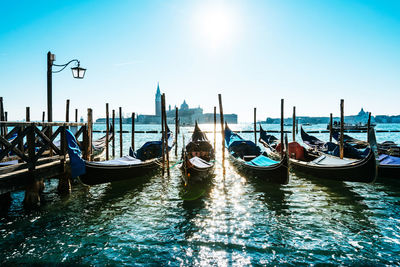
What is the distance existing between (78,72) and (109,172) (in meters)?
2.67

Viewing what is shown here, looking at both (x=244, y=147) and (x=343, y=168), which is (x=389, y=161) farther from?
(x=244, y=147)

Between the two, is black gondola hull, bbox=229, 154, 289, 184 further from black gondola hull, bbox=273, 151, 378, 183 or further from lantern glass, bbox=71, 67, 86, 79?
lantern glass, bbox=71, 67, 86, 79

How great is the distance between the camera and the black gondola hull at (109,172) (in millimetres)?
5720

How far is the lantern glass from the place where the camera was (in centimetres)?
590

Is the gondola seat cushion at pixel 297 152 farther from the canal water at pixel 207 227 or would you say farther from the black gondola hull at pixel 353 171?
the canal water at pixel 207 227

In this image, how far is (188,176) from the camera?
271 inches

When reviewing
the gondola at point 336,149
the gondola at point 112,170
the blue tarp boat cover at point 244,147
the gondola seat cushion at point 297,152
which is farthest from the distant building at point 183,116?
the gondola at point 112,170

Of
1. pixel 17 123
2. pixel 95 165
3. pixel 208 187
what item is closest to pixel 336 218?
pixel 208 187

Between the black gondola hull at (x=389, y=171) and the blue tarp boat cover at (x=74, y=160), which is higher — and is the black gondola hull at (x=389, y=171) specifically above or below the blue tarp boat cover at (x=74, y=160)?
below

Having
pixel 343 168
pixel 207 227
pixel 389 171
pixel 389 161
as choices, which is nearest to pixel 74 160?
pixel 207 227

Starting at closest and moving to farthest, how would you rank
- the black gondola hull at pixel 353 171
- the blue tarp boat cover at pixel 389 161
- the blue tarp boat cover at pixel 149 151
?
1. the black gondola hull at pixel 353 171
2. the blue tarp boat cover at pixel 389 161
3. the blue tarp boat cover at pixel 149 151

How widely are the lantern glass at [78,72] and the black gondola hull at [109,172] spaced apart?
2.21 metres

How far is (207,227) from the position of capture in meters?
4.36

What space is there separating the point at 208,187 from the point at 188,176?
80 centimetres
